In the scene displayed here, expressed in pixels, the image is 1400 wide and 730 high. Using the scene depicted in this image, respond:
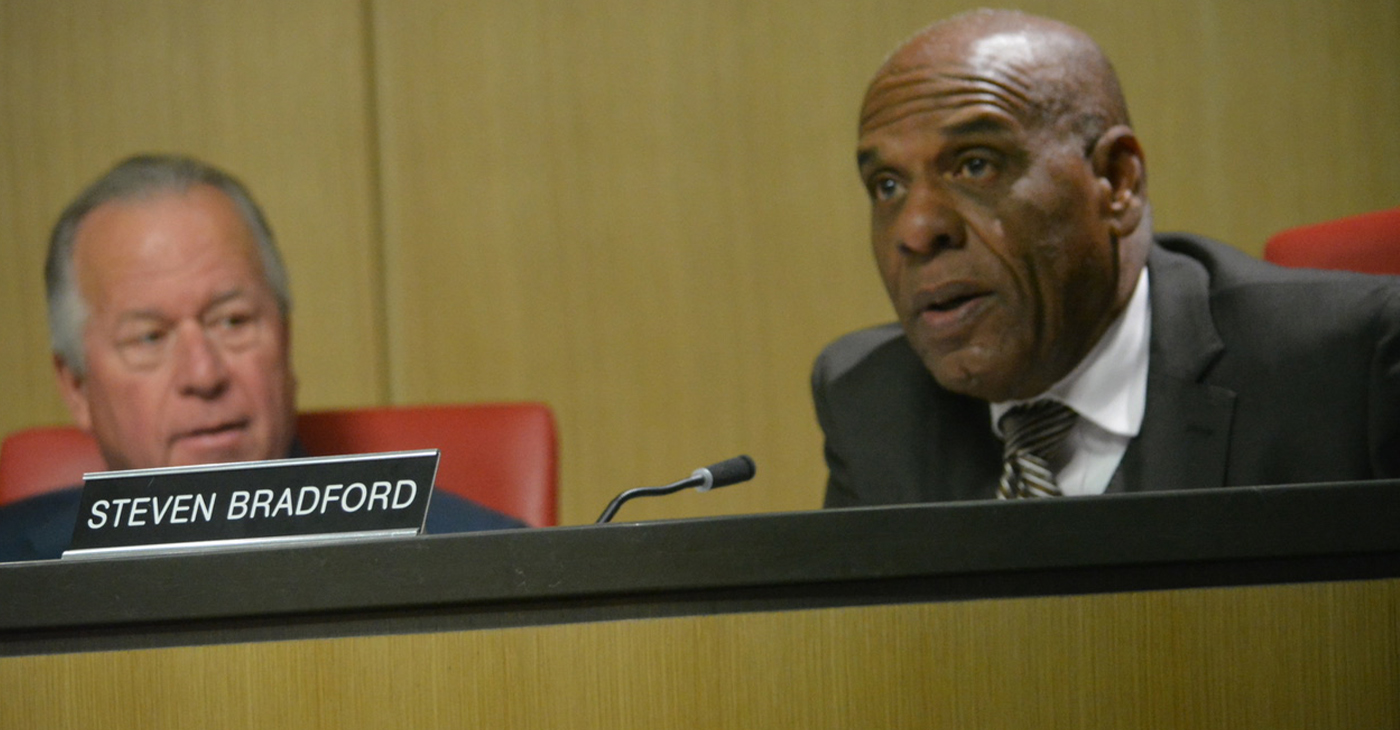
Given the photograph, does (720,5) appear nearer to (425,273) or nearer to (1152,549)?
(425,273)

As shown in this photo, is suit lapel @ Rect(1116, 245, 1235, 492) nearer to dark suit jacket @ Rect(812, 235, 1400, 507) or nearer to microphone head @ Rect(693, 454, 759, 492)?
dark suit jacket @ Rect(812, 235, 1400, 507)

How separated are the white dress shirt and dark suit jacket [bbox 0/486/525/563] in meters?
0.60

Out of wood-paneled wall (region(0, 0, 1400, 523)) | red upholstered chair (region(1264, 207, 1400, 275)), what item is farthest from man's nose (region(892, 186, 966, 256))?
wood-paneled wall (region(0, 0, 1400, 523))

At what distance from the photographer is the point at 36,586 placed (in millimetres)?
651

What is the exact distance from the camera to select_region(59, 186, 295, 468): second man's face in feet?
4.91

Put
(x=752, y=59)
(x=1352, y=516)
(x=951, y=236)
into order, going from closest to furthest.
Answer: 1. (x=1352, y=516)
2. (x=951, y=236)
3. (x=752, y=59)

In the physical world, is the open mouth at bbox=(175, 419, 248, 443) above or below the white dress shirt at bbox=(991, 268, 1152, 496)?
below

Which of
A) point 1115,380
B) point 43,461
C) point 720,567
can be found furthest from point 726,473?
point 43,461

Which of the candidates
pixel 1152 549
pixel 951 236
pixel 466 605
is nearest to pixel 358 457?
pixel 466 605

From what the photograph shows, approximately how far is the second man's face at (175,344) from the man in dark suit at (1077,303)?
80 centimetres

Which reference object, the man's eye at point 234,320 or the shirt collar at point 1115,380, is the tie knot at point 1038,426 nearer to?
the shirt collar at point 1115,380

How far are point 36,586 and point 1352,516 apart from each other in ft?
2.23

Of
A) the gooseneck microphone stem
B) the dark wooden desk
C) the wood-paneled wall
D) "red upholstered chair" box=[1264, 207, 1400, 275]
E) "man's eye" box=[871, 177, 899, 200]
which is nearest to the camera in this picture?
the dark wooden desk

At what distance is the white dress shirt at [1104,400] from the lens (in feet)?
3.81
